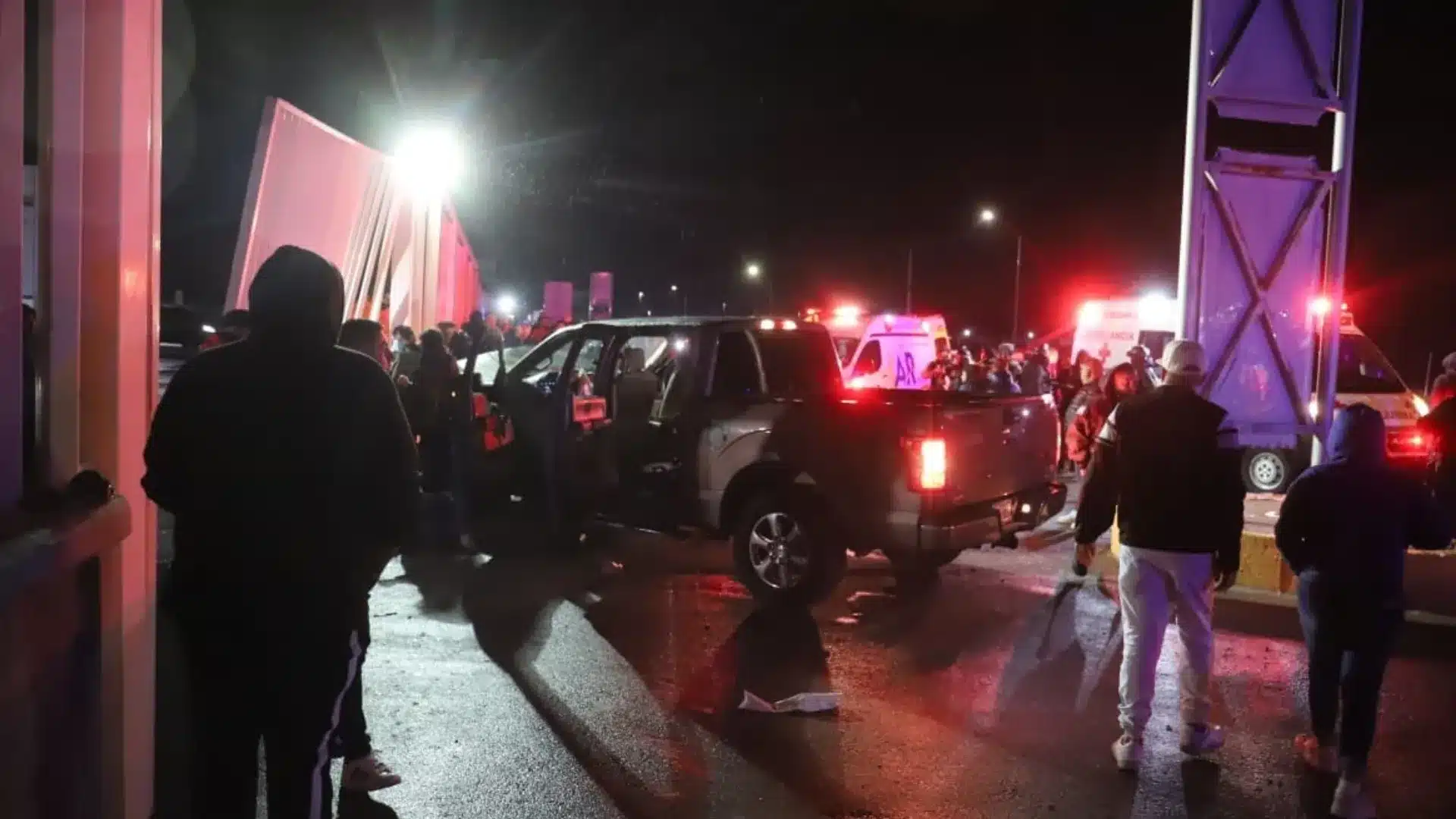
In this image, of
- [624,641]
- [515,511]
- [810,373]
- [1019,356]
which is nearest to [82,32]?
[624,641]

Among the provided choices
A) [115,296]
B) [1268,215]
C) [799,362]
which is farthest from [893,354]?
[115,296]

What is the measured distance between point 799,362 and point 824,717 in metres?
4.12

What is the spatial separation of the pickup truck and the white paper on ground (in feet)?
6.14

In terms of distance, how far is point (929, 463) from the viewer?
7.52 meters

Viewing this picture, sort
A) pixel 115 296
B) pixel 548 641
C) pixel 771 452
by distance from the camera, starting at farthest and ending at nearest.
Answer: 1. pixel 771 452
2. pixel 548 641
3. pixel 115 296

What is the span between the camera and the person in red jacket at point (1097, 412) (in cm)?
779

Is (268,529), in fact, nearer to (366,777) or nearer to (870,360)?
(366,777)

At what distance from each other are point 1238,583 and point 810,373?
353 centimetres

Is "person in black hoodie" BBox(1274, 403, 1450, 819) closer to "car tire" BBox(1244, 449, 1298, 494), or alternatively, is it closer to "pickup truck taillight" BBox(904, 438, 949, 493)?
"pickup truck taillight" BBox(904, 438, 949, 493)

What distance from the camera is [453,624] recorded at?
24.3 ft

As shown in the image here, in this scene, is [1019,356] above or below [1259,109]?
below

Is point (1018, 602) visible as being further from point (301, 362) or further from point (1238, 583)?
point (301, 362)

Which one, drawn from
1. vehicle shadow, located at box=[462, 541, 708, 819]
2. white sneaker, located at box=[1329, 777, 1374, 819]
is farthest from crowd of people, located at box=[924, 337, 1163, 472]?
white sneaker, located at box=[1329, 777, 1374, 819]

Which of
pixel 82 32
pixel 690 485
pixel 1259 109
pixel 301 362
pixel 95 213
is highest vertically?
pixel 1259 109
